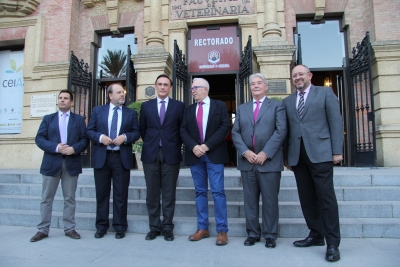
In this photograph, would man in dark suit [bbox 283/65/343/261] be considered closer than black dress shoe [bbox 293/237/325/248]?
Yes

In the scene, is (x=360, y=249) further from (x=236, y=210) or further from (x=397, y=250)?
(x=236, y=210)

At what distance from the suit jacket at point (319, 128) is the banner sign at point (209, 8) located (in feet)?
21.6

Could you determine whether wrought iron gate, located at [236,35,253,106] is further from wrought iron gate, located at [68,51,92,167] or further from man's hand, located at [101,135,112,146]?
man's hand, located at [101,135,112,146]

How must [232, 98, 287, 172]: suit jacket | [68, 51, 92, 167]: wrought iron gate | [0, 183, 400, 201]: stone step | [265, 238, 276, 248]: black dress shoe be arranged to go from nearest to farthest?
[265, 238, 276, 248]: black dress shoe, [232, 98, 287, 172]: suit jacket, [0, 183, 400, 201]: stone step, [68, 51, 92, 167]: wrought iron gate

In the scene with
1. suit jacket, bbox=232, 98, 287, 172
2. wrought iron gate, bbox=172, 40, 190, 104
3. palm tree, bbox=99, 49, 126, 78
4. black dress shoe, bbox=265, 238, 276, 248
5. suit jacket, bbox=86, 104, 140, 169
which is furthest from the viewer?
palm tree, bbox=99, 49, 126, 78

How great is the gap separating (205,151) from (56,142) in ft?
7.45

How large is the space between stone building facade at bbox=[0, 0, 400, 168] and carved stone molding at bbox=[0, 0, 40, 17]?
0.03 m

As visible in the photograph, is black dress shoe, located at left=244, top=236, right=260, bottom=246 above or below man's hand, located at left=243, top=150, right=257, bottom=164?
below

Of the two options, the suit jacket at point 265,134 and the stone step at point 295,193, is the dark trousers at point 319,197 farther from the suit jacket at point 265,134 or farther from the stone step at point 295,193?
the stone step at point 295,193

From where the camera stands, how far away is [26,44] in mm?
10164

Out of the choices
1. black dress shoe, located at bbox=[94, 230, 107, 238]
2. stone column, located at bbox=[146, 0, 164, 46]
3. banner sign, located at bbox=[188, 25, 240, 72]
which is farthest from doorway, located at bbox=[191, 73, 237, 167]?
black dress shoe, located at bbox=[94, 230, 107, 238]

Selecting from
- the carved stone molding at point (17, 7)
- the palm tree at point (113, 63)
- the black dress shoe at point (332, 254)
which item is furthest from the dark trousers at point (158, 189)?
the carved stone molding at point (17, 7)

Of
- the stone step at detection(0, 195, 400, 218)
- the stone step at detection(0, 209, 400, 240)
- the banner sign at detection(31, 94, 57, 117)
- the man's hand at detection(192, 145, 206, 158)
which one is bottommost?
the stone step at detection(0, 209, 400, 240)

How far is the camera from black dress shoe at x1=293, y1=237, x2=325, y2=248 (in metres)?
3.78
